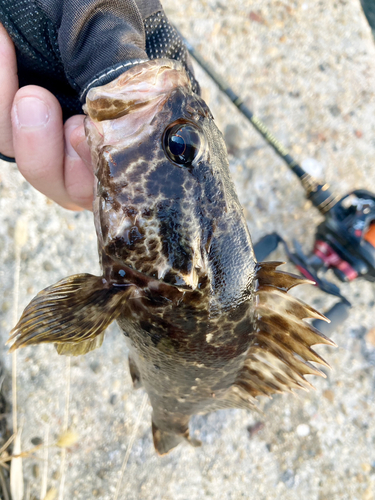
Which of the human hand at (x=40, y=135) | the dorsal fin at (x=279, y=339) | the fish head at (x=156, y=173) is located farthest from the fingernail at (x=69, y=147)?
the dorsal fin at (x=279, y=339)

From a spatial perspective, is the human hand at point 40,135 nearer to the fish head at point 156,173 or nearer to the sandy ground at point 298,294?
the fish head at point 156,173

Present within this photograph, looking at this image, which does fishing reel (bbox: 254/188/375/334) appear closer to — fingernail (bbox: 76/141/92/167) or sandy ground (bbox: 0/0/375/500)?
sandy ground (bbox: 0/0/375/500)

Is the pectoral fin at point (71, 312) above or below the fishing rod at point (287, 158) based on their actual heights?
below

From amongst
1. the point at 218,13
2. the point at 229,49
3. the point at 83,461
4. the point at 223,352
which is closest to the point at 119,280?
the point at 223,352

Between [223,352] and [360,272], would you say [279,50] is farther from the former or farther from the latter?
[223,352]

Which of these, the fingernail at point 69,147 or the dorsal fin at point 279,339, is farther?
the fingernail at point 69,147
